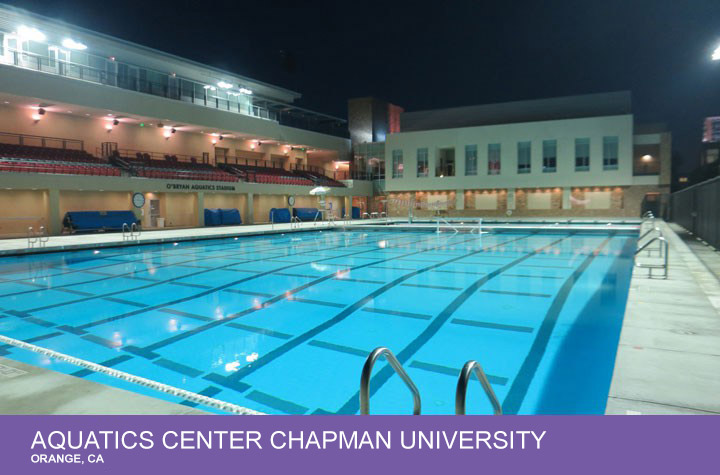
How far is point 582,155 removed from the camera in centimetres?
3186

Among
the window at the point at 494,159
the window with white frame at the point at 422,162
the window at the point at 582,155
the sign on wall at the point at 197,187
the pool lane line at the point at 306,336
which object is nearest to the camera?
the pool lane line at the point at 306,336

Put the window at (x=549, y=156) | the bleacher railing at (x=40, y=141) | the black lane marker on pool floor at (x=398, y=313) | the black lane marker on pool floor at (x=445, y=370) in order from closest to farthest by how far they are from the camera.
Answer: the black lane marker on pool floor at (x=445, y=370) → the black lane marker on pool floor at (x=398, y=313) → the bleacher railing at (x=40, y=141) → the window at (x=549, y=156)

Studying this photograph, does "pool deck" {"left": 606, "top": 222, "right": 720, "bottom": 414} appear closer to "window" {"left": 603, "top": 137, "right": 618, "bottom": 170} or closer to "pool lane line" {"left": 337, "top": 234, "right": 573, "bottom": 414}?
"pool lane line" {"left": 337, "top": 234, "right": 573, "bottom": 414}

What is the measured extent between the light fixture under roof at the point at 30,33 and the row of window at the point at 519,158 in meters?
24.7

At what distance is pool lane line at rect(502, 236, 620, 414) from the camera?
367cm

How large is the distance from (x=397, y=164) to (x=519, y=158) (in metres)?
9.75

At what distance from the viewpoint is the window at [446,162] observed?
36562 millimetres

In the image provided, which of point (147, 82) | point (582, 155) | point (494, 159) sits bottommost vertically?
point (582, 155)

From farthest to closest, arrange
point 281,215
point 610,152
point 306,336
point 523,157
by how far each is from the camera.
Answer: point 523,157
point 610,152
point 281,215
point 306,336

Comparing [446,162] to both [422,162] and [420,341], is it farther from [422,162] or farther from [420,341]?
[420,341]

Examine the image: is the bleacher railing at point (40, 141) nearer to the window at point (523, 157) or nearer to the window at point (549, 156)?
the window at point (523, 157)

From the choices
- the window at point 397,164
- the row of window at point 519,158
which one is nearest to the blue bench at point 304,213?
the window at point 397,164

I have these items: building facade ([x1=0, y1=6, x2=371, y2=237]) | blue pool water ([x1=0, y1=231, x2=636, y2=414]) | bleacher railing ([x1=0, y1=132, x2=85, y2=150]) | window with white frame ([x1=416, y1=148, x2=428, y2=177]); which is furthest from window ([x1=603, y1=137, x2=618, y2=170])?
bleacher railing ([x1=0, y1=132, x2=85, y2=150])

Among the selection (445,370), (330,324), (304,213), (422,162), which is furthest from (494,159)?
(445,370)
